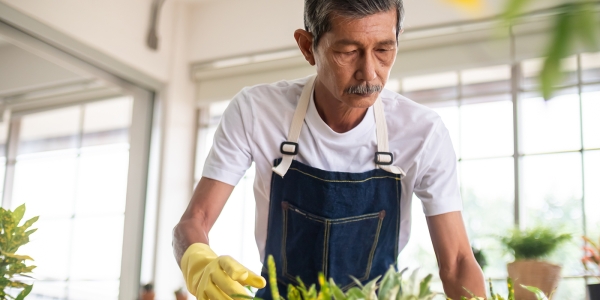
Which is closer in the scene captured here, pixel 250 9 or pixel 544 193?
pixel 544 193

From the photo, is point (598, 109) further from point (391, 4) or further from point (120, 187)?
point (120, 187)

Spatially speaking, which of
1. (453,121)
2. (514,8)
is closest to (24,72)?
(453,121)

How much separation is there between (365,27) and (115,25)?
335 cm

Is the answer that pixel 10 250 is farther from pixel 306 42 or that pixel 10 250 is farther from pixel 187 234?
pixel 306 42

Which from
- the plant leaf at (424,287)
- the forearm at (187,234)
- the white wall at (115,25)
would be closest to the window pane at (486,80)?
the white wall at (115,25)

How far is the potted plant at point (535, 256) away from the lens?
295cm

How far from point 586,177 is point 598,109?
1.28 ft

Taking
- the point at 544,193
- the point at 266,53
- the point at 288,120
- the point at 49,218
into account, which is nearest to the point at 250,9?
the point at 266,53

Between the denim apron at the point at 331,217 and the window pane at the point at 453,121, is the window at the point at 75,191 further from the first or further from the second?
the denim apron at the point at 331,217

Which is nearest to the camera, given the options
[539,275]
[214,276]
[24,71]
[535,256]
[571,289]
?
[214,276]

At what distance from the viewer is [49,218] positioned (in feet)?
14.2

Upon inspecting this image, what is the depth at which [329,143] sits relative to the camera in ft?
5.67

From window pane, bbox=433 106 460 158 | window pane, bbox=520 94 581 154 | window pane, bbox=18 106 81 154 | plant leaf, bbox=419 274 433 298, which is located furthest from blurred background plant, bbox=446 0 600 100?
window pane, bbox=18 106 81 154

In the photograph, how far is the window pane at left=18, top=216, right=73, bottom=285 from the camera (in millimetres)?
4262
